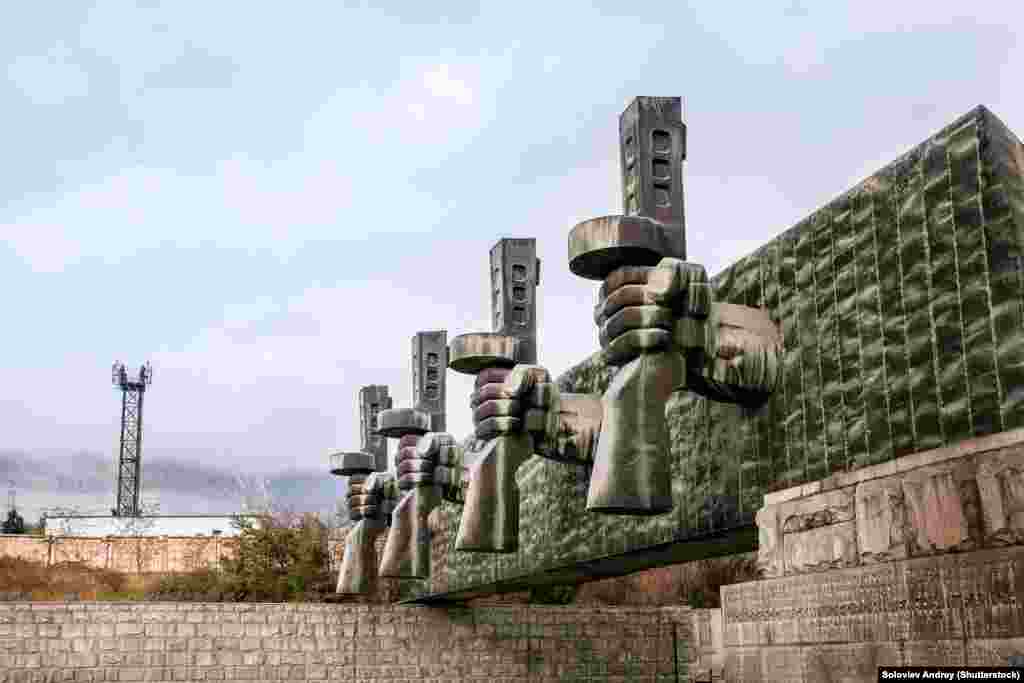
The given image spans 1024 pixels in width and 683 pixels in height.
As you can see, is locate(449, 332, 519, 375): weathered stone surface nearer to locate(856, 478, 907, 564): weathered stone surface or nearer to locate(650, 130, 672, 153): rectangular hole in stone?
locate(650, 130, 672, 153): rectangular hole in stone

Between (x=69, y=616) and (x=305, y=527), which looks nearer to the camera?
(x=69, y=616)

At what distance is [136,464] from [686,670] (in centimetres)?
4965

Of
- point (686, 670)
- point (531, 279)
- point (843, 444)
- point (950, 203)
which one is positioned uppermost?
point (531, 279)

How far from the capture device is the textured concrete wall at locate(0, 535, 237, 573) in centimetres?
4572

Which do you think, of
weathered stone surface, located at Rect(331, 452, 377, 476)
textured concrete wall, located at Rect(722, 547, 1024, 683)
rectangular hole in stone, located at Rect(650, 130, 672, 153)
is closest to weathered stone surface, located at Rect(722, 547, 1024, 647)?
textured concrete wall, located at Rect(722, 547, 1024, 683)

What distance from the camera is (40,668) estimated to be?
17.9m

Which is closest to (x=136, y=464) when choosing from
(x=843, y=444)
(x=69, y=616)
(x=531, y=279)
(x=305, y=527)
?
(x=305, y=527)

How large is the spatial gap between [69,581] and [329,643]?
2815cm

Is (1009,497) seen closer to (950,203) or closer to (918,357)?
(918,357)

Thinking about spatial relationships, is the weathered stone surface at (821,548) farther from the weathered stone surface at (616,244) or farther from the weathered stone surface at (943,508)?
the weathered stone surface at (616,244)

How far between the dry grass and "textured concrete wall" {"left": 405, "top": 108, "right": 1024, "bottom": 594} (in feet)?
121

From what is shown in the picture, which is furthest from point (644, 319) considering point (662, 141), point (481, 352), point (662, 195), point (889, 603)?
point (481, 352)

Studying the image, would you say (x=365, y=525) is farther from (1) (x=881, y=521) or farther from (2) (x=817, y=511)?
(1) (x=881, y=521)

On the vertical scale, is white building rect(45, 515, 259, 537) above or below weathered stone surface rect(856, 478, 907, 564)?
above
